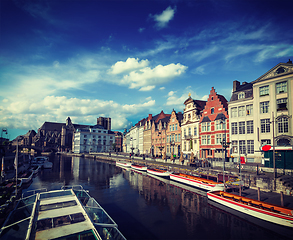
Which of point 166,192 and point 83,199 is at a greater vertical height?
point 83,199

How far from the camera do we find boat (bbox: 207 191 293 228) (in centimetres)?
1474

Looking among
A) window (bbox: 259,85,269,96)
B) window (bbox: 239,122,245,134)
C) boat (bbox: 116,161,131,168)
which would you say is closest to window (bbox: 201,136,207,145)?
window (bbox: 239,122,245,134)

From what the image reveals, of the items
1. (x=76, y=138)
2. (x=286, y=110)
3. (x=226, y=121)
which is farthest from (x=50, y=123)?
(x=286, y=110)

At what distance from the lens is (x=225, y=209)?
19.5m

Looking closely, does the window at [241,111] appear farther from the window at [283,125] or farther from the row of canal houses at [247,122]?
the window at [283,125]

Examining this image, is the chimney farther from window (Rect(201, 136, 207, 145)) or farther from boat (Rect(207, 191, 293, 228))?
boat (Rect(207, 191, 293, 228))

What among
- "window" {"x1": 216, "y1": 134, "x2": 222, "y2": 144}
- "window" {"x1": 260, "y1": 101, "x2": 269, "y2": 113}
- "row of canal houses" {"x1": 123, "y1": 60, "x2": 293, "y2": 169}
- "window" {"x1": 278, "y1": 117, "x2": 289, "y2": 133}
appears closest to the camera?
"row of canal houses" {"x1": 123, "y1": 60, "x2": 293, "y2": 169}

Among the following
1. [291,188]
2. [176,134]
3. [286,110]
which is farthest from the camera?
[176,134]

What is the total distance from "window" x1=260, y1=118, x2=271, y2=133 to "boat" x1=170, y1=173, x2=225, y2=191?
1552cm

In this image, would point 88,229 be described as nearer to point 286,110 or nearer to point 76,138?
point 286,110

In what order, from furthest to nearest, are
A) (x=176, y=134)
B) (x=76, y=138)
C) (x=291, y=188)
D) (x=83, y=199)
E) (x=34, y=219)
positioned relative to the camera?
(x=76, y=138), (x=176, y=134), (x=291, y=188), (x=83, y=199), (x=34, y=219)

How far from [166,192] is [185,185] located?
590 centimetres

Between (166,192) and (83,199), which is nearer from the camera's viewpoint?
(83,199)

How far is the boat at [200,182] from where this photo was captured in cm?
2515
